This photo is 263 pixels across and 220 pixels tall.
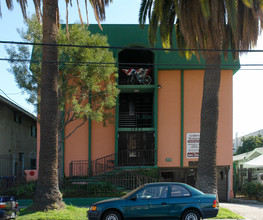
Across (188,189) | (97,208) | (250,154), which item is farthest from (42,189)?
(250,154)

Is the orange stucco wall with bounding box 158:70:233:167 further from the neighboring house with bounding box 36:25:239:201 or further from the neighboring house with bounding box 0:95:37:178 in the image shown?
the neighboring house with bounding box 0:95:37:178

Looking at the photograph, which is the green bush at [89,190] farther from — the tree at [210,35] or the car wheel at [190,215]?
the car wheel at [190,215]

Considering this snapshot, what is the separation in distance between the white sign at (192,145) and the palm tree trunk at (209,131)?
701 cm

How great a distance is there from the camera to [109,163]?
2162 cm

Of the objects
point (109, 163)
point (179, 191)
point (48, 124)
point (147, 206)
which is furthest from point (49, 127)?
point (109, 163)

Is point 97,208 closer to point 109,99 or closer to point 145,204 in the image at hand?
point 145,204

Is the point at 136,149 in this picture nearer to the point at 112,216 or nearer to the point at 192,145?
the point at 192,145

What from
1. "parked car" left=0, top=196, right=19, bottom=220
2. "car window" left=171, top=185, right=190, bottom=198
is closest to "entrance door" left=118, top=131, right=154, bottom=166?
"car window" left=171, top=185, right=190, bottom=198

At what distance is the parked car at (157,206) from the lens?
1085cm

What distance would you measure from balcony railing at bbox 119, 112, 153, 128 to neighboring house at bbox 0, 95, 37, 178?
271 inches

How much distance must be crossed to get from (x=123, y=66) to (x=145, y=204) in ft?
43.5

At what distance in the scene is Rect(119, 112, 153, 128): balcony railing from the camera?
2264 cm

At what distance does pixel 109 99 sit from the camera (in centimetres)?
1950

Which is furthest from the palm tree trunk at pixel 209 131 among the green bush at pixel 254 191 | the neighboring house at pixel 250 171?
the neighboring house at pixel 250 171
